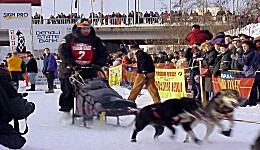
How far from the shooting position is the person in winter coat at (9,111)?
5.11 metres

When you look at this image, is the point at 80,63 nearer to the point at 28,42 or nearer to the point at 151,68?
the point at 151,68

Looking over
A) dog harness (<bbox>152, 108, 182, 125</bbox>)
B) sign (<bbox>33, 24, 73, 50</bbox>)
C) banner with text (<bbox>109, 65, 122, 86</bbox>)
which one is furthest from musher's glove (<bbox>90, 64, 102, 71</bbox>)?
sign (<bbox>33, 24, 73, 50</bbox>)

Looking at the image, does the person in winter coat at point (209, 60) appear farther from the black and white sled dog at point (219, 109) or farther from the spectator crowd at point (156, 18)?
the spectator crowd at point (156, 18)

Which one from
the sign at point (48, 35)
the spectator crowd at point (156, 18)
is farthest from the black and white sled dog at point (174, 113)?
the sign at point (48, 35)

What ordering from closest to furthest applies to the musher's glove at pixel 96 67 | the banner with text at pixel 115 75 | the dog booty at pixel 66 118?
the musher's glove at pixel 96 67, the dog booty at pixel 66 118, the banner with text at pixel 115 75

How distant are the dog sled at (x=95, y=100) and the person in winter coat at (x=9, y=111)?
1.86 meters

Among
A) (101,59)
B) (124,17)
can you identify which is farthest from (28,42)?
(124,17)

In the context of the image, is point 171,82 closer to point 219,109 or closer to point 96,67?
point 96,67

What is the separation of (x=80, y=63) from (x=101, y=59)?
0.37m

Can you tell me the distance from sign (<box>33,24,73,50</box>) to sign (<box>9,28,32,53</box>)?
0.64 m

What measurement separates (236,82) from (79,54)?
3564 mm

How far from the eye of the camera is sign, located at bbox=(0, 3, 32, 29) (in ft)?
65.0

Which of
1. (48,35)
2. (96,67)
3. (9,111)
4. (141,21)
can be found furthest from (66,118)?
(141,21)

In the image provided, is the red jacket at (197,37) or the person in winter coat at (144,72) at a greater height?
the red jacket at (197,37)
